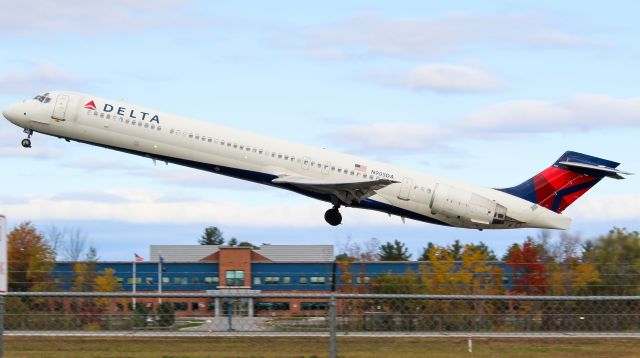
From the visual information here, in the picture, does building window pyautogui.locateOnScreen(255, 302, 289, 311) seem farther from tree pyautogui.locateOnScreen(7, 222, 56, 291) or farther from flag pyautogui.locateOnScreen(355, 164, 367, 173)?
flag pyautogui.locateOnScreen(355, 164, 367, 173)

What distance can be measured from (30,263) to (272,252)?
18.6 meters

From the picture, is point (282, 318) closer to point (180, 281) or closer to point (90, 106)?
point (90, 106)

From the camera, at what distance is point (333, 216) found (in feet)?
130

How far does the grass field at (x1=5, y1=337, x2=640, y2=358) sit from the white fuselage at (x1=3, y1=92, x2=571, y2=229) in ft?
72.4

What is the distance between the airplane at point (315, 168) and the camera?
118 feet

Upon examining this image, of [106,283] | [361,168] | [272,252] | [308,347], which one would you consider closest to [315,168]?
[361,168]

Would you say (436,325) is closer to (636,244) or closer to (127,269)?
(636,244)

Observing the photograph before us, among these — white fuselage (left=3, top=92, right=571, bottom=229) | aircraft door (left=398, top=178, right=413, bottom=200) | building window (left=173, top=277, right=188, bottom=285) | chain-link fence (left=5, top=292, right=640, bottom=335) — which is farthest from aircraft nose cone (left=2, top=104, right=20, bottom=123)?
chain-link fence (left=5, top=292, right=640, bottom=335)

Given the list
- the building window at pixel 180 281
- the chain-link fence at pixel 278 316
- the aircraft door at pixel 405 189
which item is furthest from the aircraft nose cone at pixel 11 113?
the chain-link fence at pixel 278 316

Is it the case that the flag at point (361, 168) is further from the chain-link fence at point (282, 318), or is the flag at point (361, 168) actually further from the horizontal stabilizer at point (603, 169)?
the chain-link fence at point (282, 318)

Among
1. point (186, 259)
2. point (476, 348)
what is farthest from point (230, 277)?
point (476, 348)

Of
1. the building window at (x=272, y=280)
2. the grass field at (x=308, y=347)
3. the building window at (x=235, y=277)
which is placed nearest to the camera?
the grass field at (x=308, y=347)

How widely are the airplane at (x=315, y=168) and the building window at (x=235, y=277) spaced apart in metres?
6.94

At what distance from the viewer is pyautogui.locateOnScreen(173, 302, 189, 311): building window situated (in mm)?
12281
